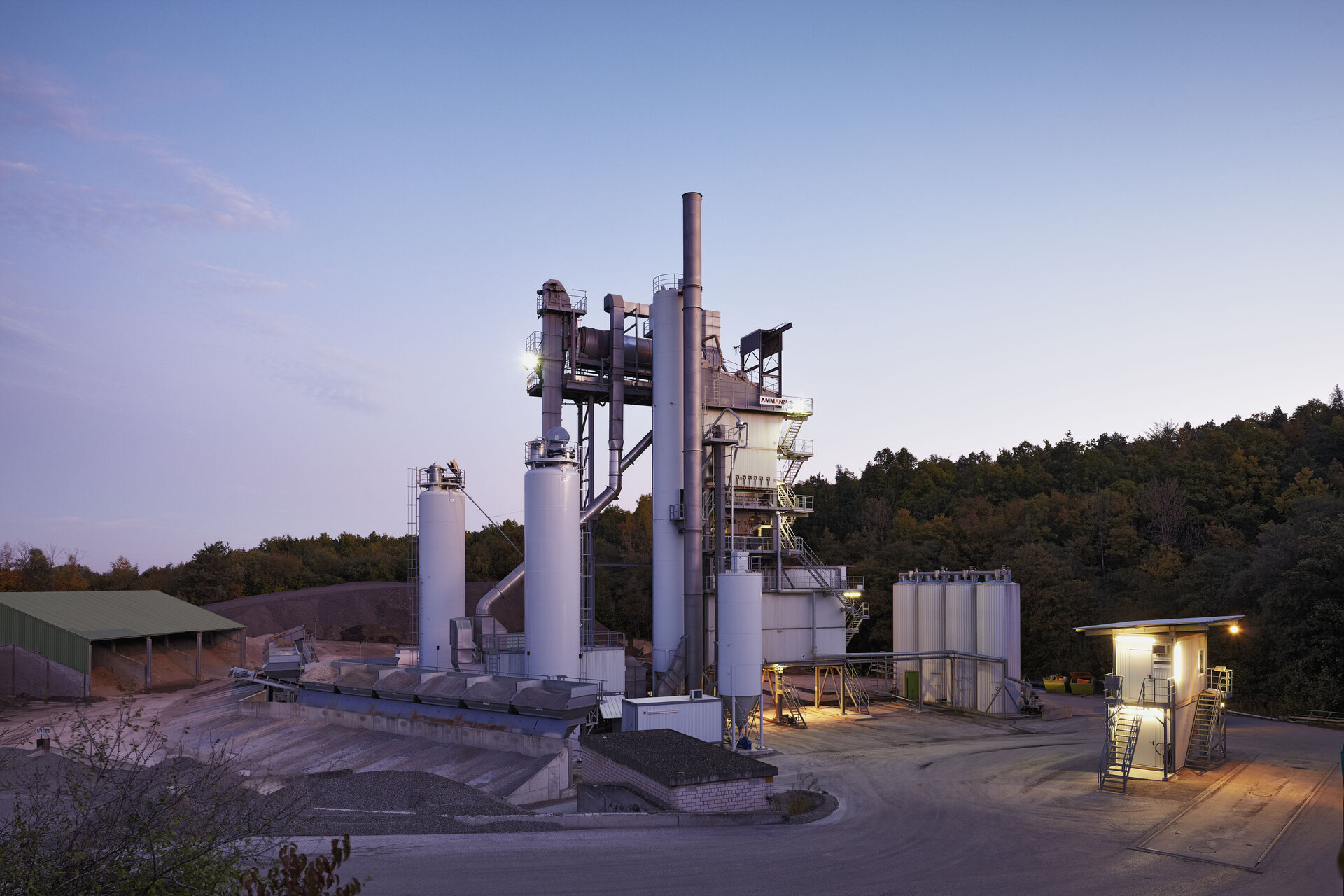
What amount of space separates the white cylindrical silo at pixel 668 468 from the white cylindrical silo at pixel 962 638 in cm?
1176

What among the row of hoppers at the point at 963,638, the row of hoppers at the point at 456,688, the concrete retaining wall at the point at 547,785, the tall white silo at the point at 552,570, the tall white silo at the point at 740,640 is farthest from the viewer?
the row of hoppers at the point at 963,638

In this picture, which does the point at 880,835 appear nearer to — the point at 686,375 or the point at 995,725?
the point at 995,725

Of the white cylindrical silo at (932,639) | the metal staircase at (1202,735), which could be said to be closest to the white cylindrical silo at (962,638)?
the white cylindrical silo at (932,639)

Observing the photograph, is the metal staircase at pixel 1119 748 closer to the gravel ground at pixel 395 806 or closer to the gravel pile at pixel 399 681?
the gravel ground at pixel 395 806

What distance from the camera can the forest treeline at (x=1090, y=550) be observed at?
36.2 meters

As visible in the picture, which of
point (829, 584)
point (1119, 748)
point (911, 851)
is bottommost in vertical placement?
point (911, 851)

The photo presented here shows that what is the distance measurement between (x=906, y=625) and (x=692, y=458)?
46.2 feet

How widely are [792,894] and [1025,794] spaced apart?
10228 mm

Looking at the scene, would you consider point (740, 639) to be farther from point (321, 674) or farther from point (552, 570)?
point (321, 674)

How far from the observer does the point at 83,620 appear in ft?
137

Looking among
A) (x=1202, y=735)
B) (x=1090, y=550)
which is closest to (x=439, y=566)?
(x=1202, y=735)

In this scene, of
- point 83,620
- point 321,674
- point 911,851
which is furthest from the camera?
point 83,620

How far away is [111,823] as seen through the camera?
8.02 meters

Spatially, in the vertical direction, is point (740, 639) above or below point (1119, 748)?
above
